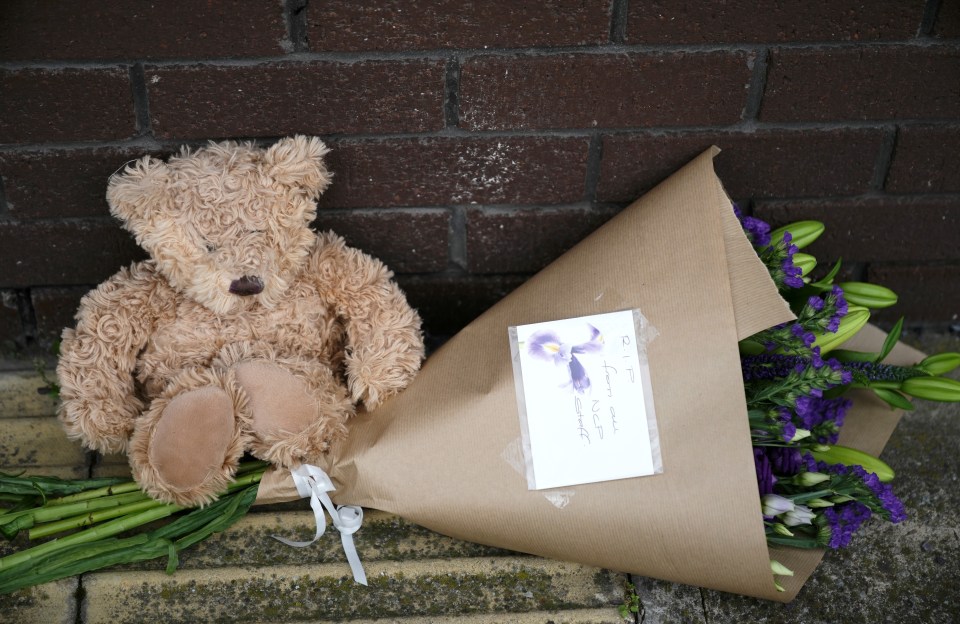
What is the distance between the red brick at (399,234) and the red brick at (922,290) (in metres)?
→ 0.91

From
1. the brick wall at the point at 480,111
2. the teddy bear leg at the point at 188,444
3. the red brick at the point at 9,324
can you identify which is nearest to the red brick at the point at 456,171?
the brick wall at the point at 480,111

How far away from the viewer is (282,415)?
1346 mm

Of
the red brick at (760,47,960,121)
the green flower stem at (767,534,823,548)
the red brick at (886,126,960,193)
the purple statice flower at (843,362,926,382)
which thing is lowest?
the green flower stem at (767,534,823,548)

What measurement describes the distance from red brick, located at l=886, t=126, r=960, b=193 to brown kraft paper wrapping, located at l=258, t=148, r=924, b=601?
472 millimetres

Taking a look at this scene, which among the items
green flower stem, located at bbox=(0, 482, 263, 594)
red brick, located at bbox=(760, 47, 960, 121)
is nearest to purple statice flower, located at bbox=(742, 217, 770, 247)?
red brick, located at bbox=(760, 47, 960, 121)

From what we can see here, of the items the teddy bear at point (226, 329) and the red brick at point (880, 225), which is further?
the red brick at point (880, 225)

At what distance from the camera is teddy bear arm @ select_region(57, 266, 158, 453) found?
53.3 inches

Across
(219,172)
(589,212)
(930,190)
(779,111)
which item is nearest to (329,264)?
(219,172)

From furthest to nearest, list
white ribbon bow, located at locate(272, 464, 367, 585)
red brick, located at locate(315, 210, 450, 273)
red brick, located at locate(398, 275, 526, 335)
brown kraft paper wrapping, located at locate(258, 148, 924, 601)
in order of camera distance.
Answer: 1. red brick, located at locate(398, 275, 526, 335)
2. red brick, located at locate(315, 210, 450, 273)
3. white ribbon bow, located at locate(272, 464, 367, 585)
4. brown kraft paper wrapping, located at locate(258, 148, 924, 601)

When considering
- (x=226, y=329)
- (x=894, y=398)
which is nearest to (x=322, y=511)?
(x=226, y=329)

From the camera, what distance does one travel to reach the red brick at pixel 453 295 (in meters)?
1.69

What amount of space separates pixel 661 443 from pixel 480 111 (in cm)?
65

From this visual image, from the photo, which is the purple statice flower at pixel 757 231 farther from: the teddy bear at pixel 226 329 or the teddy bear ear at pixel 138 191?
the teddy bear ear at pixel 138 191

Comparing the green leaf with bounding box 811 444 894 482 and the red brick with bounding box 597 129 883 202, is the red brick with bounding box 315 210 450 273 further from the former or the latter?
the green leaf with bounding box 811 444 894 482
